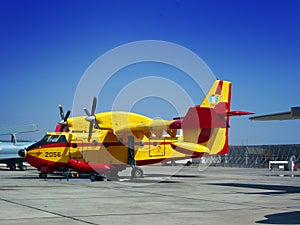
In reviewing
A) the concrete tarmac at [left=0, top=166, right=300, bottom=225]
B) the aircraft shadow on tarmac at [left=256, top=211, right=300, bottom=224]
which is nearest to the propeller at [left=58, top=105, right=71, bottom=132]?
the concrete tarmac at [left=0, top=166, right=300, bottom=225]

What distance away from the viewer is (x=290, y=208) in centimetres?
1303

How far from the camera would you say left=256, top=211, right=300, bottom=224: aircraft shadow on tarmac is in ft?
33.7

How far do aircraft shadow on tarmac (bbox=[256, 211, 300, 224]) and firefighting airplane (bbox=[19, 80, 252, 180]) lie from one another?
1345 centimetres

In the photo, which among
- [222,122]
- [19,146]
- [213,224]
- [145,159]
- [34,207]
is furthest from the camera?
[19,146]

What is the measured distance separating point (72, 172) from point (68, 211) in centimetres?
1874

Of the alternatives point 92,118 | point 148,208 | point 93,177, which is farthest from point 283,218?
point 92,118

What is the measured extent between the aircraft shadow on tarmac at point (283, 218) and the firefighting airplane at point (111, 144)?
44.1 ft

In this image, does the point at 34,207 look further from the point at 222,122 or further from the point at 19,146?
the point at 19,146

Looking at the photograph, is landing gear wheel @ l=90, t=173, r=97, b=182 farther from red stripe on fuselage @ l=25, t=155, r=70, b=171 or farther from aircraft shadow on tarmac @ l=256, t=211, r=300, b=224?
aircraft shadow on tarmac @ l=256, t=211, r=300, b=224

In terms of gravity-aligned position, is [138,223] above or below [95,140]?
below

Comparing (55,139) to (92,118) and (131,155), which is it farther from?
(131,155)

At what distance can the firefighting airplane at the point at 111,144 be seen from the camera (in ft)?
88.7

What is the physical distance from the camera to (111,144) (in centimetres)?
2831

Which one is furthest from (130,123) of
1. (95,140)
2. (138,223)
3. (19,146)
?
(19,146)
